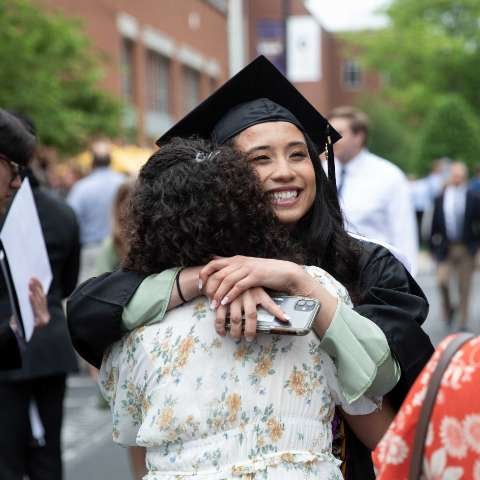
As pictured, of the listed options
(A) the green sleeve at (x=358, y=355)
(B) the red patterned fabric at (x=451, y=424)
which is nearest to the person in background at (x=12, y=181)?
(A) the green sleeve at (x=358, y=355)

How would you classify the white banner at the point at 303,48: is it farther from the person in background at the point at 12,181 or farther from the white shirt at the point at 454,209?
the person in background at the point at 12,181

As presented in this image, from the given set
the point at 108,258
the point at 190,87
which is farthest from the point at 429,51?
the point at 108,258

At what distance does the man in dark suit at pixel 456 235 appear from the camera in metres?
15.6

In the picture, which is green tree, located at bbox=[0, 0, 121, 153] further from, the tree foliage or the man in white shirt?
the tree foliage

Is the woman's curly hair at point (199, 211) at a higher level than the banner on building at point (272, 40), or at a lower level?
lower

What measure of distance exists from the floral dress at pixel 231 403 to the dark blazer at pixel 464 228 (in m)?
13.0

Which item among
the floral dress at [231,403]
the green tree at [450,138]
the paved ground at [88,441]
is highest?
the floral dress at [231,403]

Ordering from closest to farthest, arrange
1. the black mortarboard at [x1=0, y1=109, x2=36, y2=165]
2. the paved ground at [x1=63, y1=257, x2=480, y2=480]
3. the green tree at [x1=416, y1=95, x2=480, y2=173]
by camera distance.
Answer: the black mortarboard at [x1=0, y1=109, x2=36, y2=165] → the paved ground at [x1=63, y1=257, x2=480, y2=480] → the green tree at [x1=416, y1=95, x2=480, y2=173]

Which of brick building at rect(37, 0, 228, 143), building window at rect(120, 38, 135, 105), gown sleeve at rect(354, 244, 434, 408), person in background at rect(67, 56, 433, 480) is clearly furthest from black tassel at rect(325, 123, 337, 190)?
building window at rect(120, 38, 135, 105)

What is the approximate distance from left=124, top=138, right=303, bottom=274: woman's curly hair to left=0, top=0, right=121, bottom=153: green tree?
16787mm

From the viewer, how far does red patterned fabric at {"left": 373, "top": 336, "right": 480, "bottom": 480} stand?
2223 millimetres

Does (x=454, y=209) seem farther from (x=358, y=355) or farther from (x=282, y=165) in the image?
(x=358, y=355)

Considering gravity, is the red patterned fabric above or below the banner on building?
below

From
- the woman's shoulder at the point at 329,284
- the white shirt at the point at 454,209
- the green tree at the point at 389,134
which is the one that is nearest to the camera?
the woman's shoulder at the point at 329,284
